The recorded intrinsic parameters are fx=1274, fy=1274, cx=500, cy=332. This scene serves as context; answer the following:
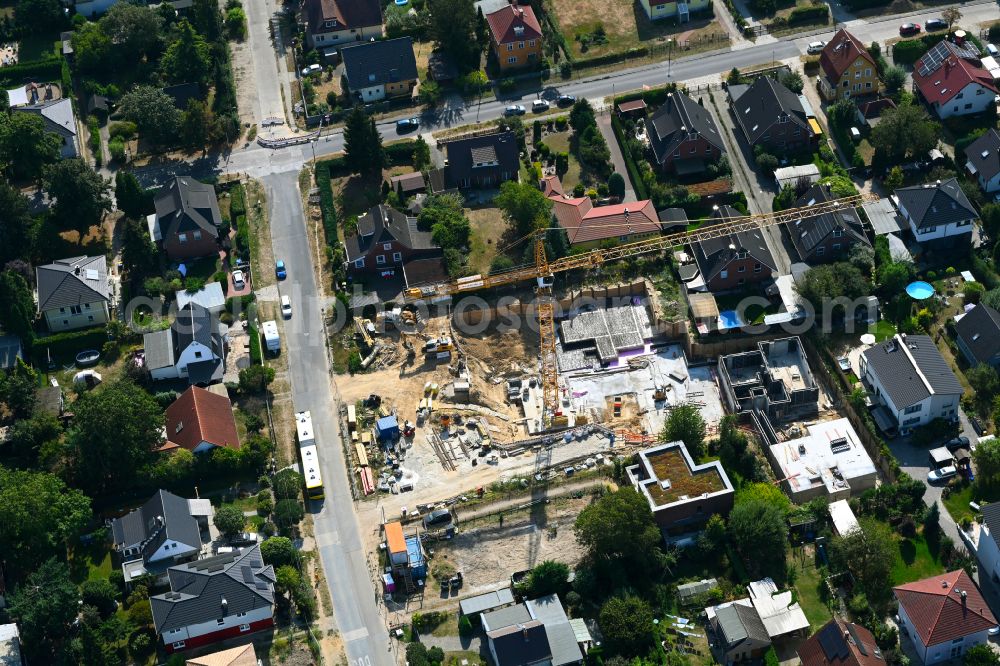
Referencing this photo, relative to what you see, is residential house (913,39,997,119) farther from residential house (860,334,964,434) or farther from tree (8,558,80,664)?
tree (8,558,80,664)

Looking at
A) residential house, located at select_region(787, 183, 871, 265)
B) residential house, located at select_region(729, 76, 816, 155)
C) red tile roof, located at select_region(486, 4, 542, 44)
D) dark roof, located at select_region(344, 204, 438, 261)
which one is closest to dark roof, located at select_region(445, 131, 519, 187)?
dark roof, located at select_region(344, 204, 438, 261)

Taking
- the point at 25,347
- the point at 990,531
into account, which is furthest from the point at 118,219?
the point at 990,531

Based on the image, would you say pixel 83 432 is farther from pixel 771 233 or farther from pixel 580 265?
pixel 771 233

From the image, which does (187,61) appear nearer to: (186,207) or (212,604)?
(186,207)

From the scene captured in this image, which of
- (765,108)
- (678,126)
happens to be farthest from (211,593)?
(765,108)

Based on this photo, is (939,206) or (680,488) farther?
(939,206)
